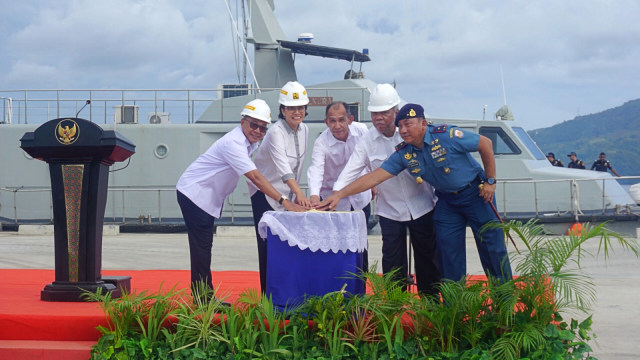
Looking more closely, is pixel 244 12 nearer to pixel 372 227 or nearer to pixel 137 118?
pixel 137 118

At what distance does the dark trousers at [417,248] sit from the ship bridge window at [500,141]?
391 inches

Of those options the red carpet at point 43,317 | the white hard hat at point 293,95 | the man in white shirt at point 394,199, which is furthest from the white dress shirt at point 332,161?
the red carpet at point 43,317

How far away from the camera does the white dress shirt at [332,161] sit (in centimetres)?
523

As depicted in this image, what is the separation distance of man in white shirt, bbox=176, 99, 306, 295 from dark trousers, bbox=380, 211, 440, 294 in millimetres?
856

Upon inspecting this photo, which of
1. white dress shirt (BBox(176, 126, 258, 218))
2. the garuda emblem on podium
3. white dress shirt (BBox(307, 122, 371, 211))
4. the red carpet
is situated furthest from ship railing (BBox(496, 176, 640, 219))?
the garuda emblem on podium

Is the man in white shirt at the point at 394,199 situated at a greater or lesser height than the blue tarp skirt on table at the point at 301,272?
greater

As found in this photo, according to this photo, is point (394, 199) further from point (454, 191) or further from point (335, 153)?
point (335, 153)

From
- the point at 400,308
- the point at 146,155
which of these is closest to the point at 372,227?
the point at 146,155

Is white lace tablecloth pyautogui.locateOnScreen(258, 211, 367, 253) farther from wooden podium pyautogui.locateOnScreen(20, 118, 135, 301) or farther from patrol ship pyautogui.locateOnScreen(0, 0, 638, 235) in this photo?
patrol ship pyautogui.locateOnScreen(0, 0, 638, 235)

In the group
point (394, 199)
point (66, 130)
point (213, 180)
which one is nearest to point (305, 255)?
point (394, 199)

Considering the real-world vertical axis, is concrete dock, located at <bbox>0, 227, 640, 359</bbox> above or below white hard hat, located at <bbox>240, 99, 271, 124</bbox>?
below

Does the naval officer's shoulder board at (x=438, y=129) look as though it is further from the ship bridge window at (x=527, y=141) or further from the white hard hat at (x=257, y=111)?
the ship bridge window at (x=527, y=141)

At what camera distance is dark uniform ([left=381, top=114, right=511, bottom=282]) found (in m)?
4.56

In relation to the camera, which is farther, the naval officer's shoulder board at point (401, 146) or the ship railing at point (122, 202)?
the ship railing at point (122, 202)
